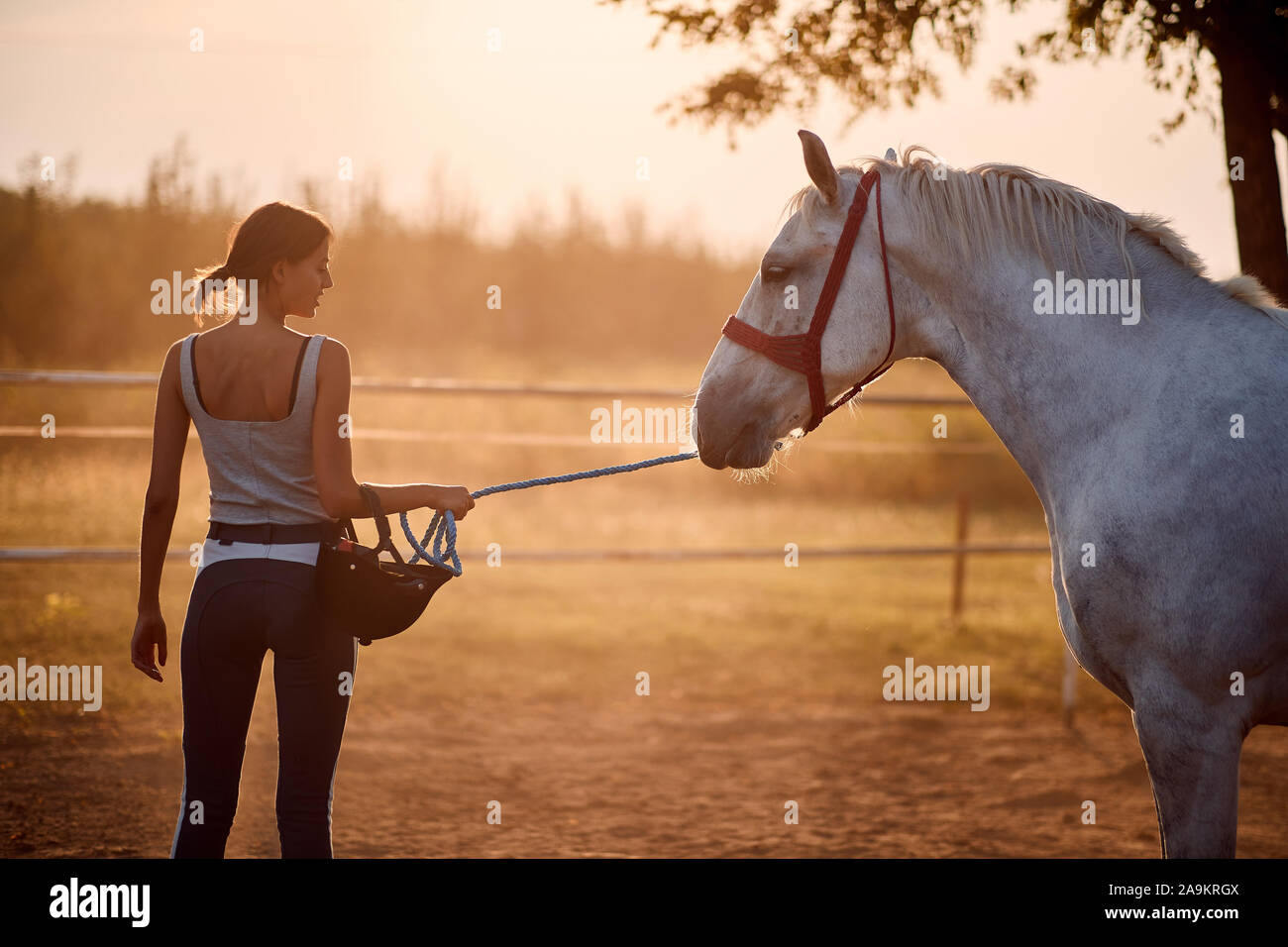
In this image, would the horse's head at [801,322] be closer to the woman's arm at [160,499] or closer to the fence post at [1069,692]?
the woman's arm at [160,499]

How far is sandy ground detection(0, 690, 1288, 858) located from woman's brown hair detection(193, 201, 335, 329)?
2.14 m

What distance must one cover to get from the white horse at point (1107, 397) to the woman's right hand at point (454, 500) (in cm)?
55

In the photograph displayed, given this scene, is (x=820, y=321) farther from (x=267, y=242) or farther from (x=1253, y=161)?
(x=1253, y=161)

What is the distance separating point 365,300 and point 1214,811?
1859cm

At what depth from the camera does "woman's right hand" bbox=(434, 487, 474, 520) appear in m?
2.03

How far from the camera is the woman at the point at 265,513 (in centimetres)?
182

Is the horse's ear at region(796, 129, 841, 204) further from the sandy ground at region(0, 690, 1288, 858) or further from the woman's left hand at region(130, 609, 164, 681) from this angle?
the sandy ground at region(0, 690, 1288, 858)

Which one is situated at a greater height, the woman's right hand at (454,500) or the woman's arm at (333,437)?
the woman's arm at (333,437)

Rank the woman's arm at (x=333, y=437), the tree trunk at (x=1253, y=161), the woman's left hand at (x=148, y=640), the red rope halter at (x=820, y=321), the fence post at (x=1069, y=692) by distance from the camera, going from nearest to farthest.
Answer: the woman's arm at (x=333, y=437)
the woman's left hand at (x=148, y=640)
the red rope halter at (x=820, y=321)
the tree trunk at (x=1253, y=161)
the fence post at (x=1069, y=692)

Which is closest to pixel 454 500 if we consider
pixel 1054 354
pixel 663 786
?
Result: pixel 1054 354

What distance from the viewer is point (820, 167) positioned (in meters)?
2.06

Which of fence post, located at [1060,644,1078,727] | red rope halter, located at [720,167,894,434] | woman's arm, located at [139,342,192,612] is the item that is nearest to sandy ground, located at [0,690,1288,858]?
fence post, located at [1060,644,1078,727]

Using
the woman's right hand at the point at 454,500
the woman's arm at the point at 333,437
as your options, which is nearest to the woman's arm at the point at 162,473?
the woman's arm at the point at 333,437

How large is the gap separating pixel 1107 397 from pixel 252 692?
183 cm
